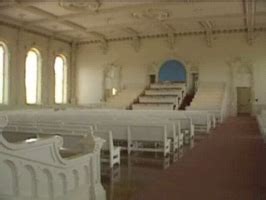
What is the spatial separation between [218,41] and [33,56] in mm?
13294

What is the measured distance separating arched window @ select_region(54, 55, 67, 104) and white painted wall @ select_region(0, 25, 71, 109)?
115cm

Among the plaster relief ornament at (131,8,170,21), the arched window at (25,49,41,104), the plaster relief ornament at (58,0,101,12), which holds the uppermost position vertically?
the plaster relief ornament at (131,8,170,21)

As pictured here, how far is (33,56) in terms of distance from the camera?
83.4 feet

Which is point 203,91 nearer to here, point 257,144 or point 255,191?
point 257,144

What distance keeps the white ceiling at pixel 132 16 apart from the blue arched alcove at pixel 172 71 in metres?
2.49

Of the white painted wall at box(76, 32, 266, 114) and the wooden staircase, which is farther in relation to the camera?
the white painted wall at box(76, 32, 266, 114)

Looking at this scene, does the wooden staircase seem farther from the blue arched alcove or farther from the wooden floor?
the wooden floor

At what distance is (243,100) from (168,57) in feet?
21.0

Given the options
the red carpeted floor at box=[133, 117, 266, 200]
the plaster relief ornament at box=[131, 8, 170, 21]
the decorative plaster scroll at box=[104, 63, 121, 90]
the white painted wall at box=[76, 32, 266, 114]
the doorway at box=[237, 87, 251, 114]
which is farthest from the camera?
the decorative plaster scroll at box=[104, 63, 121, 90]

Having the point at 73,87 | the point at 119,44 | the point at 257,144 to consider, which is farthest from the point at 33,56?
the point at 257,144

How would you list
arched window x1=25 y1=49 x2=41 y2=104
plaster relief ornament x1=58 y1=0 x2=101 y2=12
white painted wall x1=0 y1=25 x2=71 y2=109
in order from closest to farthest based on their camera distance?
1. plaster relief ornament x1=58 y1=0 x2=101 y2=12
2. white painted wall x1=0 y1=25 x2=71 y2=109
3. arched window x1=25 y1=49 x2=41 y2=104

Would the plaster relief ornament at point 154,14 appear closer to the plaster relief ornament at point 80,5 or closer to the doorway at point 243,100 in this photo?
the plaster relief ornament at point 80,5

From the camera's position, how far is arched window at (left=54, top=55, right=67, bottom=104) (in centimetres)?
2802

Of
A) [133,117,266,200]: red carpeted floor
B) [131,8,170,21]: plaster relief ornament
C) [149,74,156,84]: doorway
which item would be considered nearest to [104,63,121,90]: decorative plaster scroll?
[149,74,156,84]: doorway
